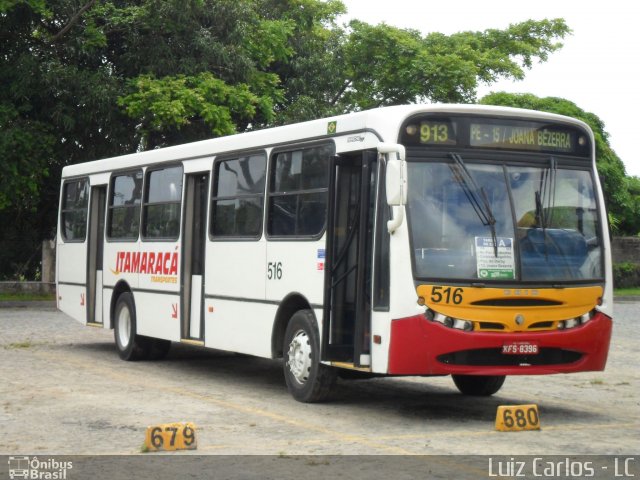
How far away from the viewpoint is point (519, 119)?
40.2 ft

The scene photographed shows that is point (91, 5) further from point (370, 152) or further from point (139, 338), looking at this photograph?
point (370, 152)

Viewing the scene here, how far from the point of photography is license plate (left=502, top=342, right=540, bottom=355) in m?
11.5

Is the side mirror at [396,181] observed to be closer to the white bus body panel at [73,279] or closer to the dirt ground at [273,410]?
the dirt ground at [273,410]

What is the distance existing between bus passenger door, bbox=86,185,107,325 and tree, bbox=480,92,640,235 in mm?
35532

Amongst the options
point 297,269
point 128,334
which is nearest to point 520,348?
point 297,269

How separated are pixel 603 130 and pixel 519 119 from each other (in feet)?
147

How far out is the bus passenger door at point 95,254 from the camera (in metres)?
19.6

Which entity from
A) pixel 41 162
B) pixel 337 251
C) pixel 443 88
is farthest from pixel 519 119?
pixel 443 88

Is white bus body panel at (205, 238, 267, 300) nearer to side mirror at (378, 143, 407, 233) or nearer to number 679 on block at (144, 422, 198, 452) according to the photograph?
side mirror at (378, 143, 407, 233)

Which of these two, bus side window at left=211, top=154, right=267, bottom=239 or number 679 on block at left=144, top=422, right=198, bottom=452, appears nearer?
number 679 on block at left=144, top=422, right=198, bottom=452

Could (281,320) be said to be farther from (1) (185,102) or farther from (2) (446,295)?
(1) (185,102)

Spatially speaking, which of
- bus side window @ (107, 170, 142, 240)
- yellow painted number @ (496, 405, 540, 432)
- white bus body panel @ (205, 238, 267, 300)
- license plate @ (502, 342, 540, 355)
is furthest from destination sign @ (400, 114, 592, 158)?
bus side window @ (107, 170, 142, 240)

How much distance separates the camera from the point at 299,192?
44.0 ft

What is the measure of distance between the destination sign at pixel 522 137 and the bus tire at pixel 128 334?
7459mm
